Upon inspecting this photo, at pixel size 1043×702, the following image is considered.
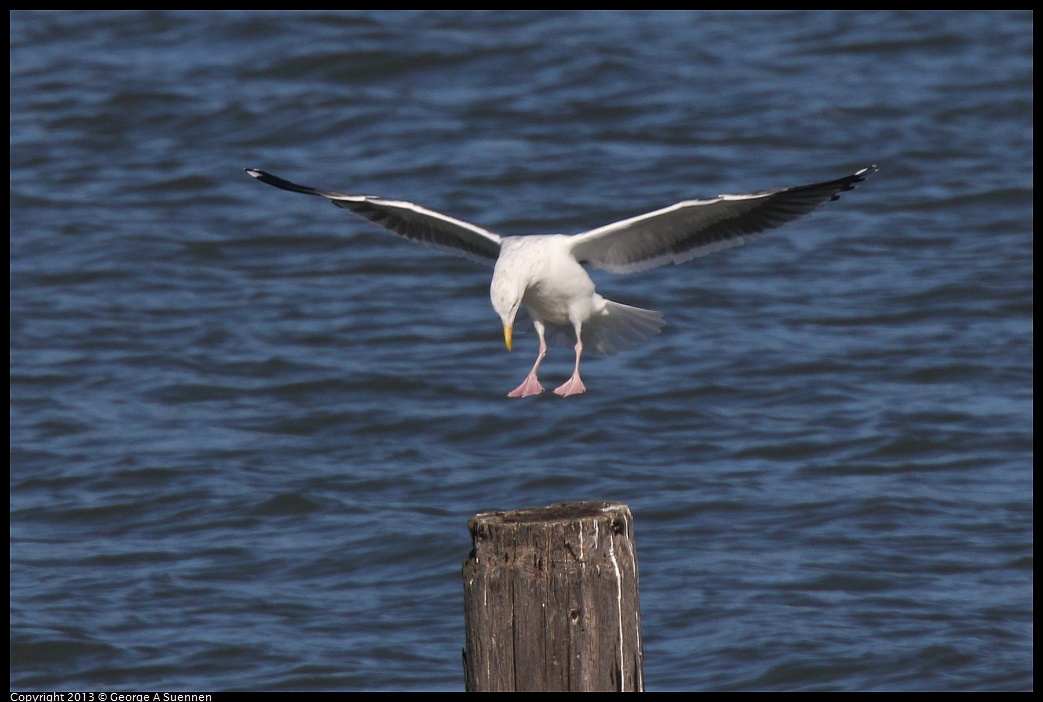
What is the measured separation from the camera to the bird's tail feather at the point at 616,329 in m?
7.18

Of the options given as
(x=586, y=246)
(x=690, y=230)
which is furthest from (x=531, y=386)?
(x=690, y=230)

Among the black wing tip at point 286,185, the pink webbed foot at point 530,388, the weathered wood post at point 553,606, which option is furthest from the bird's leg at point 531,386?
the weathered wood post at point 553,606

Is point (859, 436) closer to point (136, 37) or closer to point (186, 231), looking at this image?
point (186, 231)

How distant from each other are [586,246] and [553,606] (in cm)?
252

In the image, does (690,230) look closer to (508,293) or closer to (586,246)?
(586,246)

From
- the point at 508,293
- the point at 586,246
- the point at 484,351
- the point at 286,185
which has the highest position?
the point at 286,185

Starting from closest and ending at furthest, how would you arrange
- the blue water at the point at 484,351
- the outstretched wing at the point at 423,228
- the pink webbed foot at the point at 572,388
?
1. the pink webbed foot at the point at 572,388
2. the outstretched wing at the point at 423,228
3. the blue water at the point at 484,351

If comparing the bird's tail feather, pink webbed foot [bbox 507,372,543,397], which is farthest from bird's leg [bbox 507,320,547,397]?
the bird's tail feather

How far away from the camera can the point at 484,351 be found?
11672 millimetres

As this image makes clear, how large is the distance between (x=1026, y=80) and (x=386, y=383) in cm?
946

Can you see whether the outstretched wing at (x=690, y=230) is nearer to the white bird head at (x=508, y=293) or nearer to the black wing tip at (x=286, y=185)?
the white bird head at (x=508, y=293)

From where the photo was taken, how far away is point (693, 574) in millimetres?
8297

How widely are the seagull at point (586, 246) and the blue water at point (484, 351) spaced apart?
1.46 ft

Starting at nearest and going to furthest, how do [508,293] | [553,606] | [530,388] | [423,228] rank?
[553,606] < [508,293] < [530,388] < [423,228]
